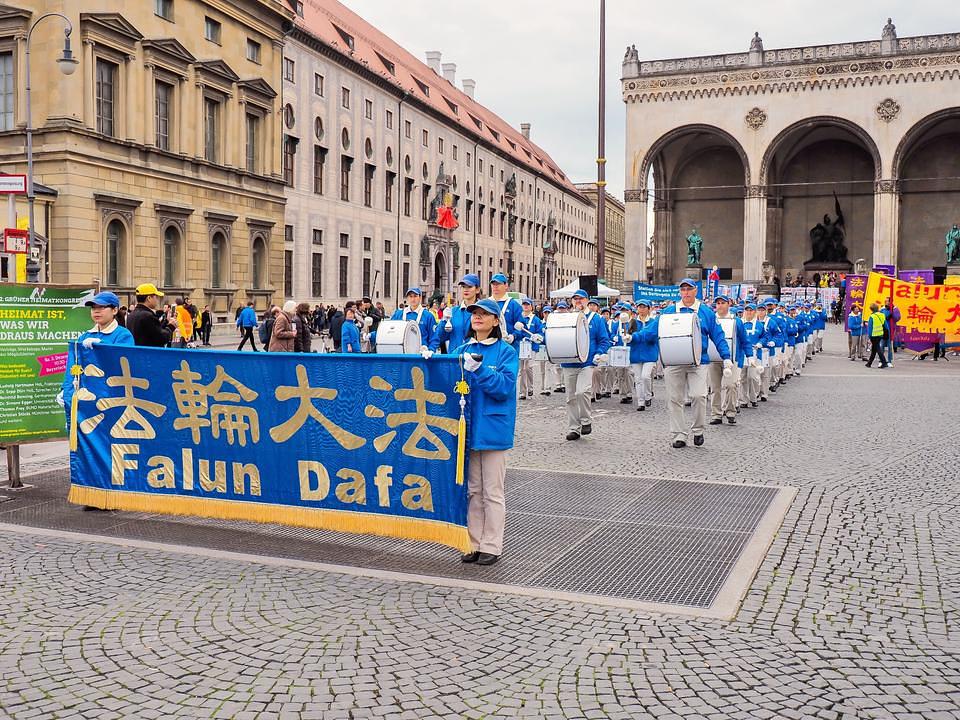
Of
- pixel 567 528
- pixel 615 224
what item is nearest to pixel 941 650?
pixel 567 528

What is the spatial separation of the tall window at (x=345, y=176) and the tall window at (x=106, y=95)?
19973 mm

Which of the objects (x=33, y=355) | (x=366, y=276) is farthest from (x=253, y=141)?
(x=33, y=355)

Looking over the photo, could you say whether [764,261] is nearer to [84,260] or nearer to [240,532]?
[84,260]

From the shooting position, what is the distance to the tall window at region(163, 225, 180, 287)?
114 ft

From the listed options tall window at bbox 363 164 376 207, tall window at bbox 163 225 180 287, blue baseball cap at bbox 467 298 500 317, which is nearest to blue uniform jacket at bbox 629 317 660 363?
blue baseball cap at bbox 467 298 500 317

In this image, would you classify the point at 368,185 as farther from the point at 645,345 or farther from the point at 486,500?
the point at 486,500

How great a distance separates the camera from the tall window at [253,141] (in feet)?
133

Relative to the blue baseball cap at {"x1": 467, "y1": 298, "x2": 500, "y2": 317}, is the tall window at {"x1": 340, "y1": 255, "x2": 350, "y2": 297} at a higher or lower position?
higher

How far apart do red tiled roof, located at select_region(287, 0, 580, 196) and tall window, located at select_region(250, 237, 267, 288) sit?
1133cm

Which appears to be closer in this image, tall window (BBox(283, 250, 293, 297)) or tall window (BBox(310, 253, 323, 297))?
tall window (BBox(283, 250, 293, 297))

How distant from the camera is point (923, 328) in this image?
97.3 ft

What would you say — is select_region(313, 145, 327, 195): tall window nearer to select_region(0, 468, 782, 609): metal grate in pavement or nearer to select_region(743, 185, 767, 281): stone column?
select_region(743, 185, 767, 281): stone column

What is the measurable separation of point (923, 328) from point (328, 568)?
27784 millimetres

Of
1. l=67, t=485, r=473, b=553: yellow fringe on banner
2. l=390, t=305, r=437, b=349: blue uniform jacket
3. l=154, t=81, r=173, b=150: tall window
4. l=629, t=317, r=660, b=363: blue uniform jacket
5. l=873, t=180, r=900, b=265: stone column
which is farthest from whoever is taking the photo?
l=873, t=180, r=900, b=265: stone column
